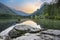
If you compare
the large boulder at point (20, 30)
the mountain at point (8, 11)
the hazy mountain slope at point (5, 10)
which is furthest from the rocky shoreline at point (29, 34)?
the hazy mountain slope at point (5, 10)

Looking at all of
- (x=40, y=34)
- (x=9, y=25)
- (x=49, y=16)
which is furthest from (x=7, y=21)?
(x=49, y=16)

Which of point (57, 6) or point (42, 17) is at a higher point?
point (57, 6)

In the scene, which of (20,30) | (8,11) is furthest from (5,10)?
(20,30)

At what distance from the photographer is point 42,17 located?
3465 millimetres

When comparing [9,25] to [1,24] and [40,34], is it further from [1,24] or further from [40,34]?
[40,34]

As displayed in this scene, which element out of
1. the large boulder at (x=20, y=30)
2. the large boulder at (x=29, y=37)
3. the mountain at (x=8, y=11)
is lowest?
the large boulder at (x=29, y=37)

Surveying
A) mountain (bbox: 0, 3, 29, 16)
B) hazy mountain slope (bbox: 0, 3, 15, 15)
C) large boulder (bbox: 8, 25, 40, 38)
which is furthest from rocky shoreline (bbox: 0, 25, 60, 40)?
hazy mountain slope (bbox: 0, 3, 15, 15)

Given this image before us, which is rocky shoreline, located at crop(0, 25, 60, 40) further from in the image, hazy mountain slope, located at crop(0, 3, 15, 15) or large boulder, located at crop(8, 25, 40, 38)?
hazy mountain slope, located at crop(0, 3, 15, 15)

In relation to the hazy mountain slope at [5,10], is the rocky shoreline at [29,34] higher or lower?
lower

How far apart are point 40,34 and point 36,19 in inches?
18.1

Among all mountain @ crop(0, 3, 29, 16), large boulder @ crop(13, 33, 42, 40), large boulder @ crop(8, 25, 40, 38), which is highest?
mountain @ crop(0, 3, 29, 16)

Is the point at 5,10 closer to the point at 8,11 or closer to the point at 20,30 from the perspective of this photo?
the point at 8,11

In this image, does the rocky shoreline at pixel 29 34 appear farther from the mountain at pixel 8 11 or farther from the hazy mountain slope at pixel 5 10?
the hazy mountain slope at pixel 5 10

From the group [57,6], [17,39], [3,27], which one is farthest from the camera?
[57,6]
